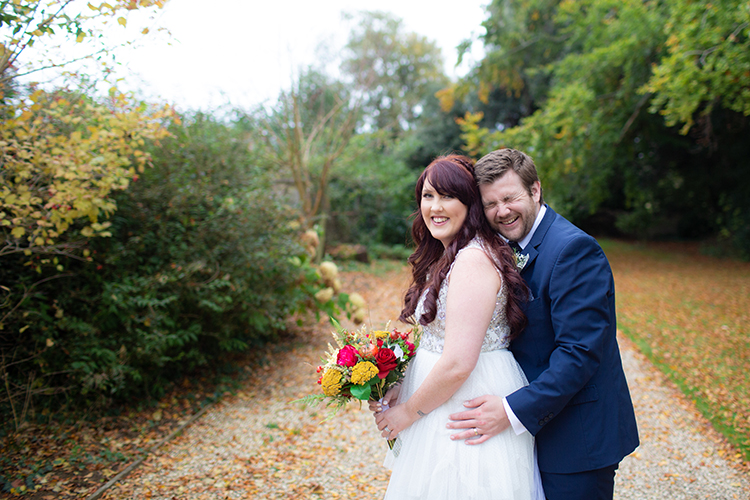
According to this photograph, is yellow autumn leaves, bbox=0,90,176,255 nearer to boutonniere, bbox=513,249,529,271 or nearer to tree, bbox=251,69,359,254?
boutonniere, bbox=513,249,529,271

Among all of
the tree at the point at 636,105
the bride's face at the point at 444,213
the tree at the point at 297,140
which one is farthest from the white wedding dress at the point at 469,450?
the tree at the point at 297,140

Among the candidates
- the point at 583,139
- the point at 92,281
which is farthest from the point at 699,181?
the point at 92,281

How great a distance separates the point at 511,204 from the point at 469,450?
38.1 inches

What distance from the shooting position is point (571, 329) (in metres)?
1.57

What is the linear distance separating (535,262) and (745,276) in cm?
1171

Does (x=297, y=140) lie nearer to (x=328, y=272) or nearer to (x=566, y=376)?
(x=328, y=272)

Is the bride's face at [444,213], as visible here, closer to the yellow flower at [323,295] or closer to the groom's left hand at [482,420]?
the groom's left hand at [482,420]

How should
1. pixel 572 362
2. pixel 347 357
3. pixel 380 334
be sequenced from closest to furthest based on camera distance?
1. pixel 572 362
2. pixel 347 357
3. pixel 380 334

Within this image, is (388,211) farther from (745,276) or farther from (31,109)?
(31,109)

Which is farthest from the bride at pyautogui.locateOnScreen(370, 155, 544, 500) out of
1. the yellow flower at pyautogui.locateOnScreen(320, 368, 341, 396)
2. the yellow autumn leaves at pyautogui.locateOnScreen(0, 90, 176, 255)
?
the yellow autumn leaves at pyautogui.locateOnScreen(0, 90, 176, 255)

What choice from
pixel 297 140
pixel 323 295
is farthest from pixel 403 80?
pixel 323 295

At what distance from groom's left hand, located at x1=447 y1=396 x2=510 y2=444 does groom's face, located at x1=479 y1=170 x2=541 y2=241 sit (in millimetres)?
679

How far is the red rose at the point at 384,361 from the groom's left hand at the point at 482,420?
32 centimetres

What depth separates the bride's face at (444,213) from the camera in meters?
1.85
